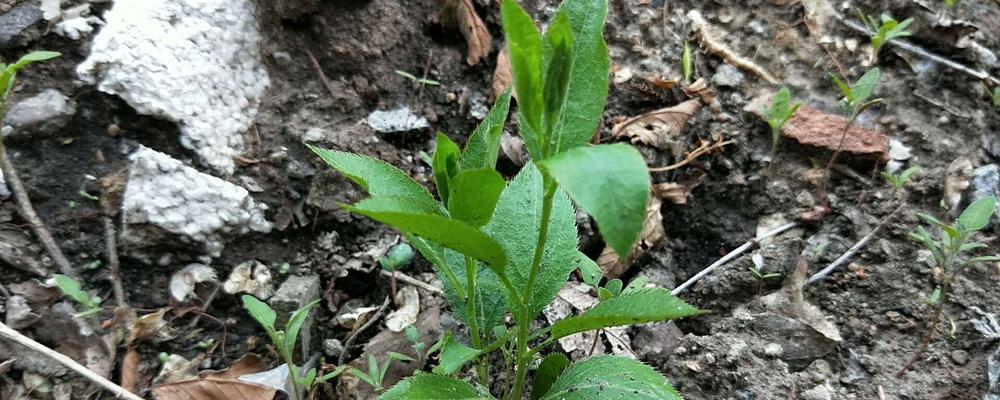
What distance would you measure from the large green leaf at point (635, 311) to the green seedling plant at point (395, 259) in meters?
0.93

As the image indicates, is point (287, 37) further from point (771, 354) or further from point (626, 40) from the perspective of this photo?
point (771, 354)

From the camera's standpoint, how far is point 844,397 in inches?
76.1

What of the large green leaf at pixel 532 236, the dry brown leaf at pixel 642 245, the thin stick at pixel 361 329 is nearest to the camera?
the large green leaf at pixel 532 236

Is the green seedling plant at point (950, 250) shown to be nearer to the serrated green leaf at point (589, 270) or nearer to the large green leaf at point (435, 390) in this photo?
the serrated green leaf at point (589, 270)

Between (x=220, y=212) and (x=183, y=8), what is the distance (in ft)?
2.66

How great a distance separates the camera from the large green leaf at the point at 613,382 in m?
1.50

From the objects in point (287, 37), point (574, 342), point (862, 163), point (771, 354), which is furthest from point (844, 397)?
point (287, 37)

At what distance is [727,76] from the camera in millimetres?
2859

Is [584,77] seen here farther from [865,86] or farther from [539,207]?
[865,86]

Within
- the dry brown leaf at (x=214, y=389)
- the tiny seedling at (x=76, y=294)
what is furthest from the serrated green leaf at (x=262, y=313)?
the tiny seedling at (x=76, y=294)

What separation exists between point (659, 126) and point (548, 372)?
4.18 ft

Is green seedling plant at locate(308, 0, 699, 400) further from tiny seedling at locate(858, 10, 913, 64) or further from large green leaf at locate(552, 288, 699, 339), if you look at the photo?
tiny seedling at locate(858, 10, 913, 64)

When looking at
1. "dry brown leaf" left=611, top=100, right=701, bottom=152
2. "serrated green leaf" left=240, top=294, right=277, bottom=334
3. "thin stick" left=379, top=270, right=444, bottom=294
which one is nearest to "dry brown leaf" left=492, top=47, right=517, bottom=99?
"dry brown leaf" left=611, top=100, right=701, bottom=152

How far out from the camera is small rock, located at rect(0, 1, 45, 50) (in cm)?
219
